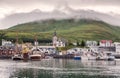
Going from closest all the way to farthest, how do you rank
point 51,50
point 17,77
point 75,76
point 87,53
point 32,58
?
point 17,77, point 75,76, point 32,58, point 87,53, point 51,50

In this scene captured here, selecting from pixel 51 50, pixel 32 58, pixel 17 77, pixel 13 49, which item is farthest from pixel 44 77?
pixel 51 50

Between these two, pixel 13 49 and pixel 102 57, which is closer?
pixel 102 57

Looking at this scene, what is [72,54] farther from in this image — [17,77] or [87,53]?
[17,77]

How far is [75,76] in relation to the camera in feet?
230

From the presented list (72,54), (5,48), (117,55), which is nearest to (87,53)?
(72,54)

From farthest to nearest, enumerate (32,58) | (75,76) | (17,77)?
(32,58) < (75,76) < (17,77)

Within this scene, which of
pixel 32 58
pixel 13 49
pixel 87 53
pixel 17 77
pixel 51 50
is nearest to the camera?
pixel 17 77

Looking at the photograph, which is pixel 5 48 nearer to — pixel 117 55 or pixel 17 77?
pixel 117 55

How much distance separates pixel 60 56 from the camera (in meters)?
176

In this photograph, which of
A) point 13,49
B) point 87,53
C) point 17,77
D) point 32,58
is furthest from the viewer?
point 13,49

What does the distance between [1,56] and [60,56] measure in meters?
23.7

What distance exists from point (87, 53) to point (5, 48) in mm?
36587

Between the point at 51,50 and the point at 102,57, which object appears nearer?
the point at 102,57

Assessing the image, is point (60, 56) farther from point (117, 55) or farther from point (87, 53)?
point (117, 55)
